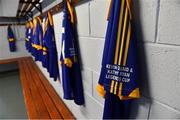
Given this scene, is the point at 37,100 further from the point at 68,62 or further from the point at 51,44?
the point at 68,62

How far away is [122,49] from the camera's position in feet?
2.16

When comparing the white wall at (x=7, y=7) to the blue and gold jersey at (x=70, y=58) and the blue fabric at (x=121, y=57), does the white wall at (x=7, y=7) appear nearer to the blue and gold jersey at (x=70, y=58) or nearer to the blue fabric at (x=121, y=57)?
the blue and gold jersey at (x=70, y=58)

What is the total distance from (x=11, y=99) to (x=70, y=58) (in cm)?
243

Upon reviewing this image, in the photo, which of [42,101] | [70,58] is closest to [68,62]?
[70,58]

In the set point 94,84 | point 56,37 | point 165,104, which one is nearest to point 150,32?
point 165,104

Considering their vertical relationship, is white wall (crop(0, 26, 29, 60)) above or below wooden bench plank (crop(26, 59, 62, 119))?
above

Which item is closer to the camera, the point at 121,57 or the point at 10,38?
the point at 121,57

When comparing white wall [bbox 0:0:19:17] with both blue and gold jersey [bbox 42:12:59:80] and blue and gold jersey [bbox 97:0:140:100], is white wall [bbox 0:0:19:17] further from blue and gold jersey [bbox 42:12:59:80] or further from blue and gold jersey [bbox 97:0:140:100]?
blue and gold jersey [bbox 97:0:140:100]

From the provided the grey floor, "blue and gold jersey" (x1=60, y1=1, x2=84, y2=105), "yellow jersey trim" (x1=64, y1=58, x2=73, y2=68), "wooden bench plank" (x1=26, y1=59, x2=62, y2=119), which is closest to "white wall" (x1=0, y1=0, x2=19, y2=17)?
the grey floor

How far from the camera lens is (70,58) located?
47.3 inches

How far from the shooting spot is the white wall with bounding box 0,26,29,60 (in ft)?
14.7

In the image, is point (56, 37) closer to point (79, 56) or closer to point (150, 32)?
point (79, 56)

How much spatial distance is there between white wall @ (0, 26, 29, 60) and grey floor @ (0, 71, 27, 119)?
0.75 m

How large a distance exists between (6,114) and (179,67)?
8.99 feet
